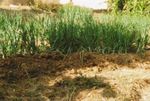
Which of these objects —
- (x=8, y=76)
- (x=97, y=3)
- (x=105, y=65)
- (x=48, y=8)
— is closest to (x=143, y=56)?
(x=105, y=65)

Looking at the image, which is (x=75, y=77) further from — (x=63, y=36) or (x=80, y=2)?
(x=80, y=2)

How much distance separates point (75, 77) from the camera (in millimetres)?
4562

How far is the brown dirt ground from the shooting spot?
13.4 ft

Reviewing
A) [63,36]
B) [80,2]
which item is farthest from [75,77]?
[80,2]

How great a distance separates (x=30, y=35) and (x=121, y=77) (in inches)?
54.1

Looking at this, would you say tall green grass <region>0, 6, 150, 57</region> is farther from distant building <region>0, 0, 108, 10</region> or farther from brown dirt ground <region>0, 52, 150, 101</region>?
distant building <region>0, 0, 108, 10</region>

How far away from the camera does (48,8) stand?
15516 mm

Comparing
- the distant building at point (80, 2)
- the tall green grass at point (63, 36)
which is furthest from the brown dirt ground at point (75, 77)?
the distant building at point (80, 2)

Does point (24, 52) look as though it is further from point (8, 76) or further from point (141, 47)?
point (141, 47)

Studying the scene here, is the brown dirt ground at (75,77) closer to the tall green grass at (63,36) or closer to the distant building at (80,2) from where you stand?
the tall green grass at (63,36)

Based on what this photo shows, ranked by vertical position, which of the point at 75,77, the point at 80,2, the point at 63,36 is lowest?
the point at 80,2

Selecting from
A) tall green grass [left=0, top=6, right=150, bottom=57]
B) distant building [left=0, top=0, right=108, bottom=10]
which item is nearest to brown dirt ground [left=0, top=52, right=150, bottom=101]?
tall green grass [left=0, top=6, right=150, bottom=57]

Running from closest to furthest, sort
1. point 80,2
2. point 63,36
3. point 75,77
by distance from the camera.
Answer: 1. point 75,77
2. point 63,36
3. point 80,2

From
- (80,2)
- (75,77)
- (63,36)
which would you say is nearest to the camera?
(75,77)
